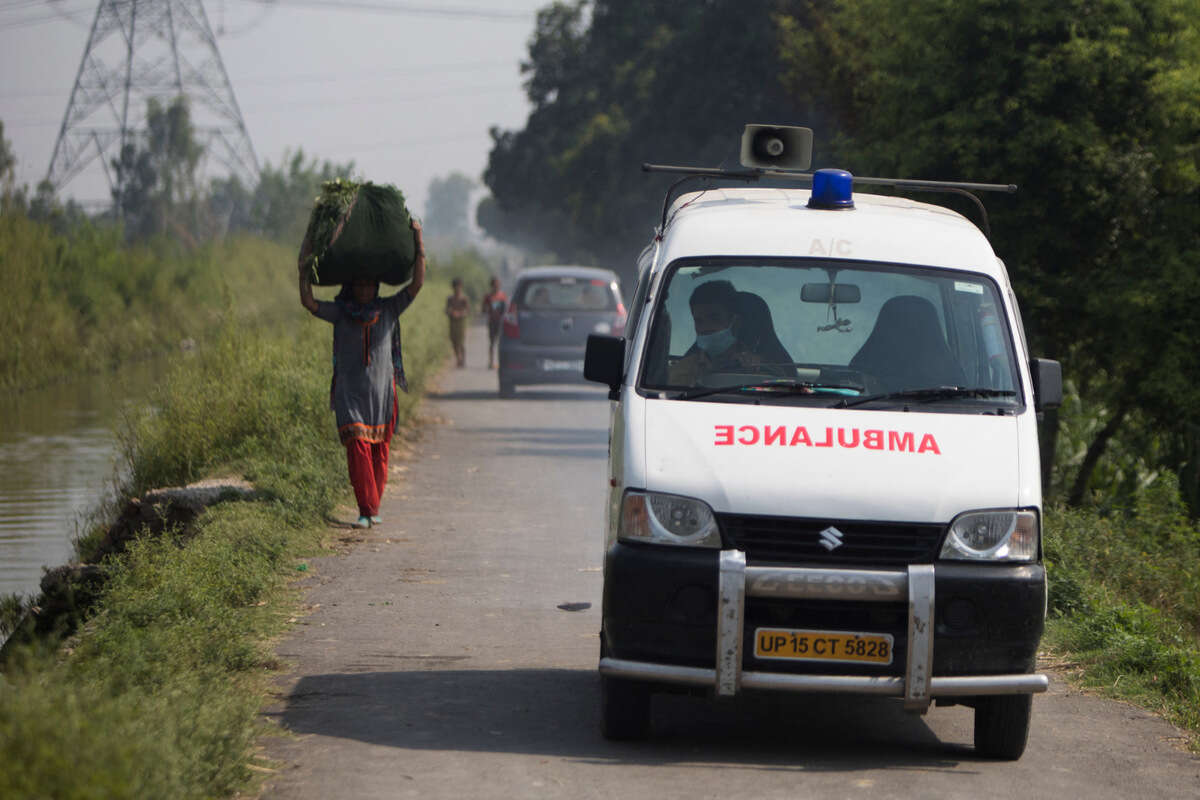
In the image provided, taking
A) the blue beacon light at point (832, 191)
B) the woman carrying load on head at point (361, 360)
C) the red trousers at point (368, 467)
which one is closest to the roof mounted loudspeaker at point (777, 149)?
the blue beacon light at point (832, 191)

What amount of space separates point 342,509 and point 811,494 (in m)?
6.96

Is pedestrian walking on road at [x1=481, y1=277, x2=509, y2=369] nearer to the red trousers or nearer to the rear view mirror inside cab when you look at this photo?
the red trousers

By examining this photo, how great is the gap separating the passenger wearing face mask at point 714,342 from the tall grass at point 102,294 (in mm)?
13188

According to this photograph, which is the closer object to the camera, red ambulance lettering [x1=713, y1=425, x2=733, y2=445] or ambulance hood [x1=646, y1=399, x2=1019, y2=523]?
ambulance hood [x1=646, y1=399, x2=1019, y2=523]

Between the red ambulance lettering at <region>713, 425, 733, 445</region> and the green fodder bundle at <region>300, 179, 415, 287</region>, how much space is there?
543cm

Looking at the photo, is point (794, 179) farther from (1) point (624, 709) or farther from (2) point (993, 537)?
(1) point (624, 709)

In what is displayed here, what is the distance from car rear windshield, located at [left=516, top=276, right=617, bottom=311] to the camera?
955 inches

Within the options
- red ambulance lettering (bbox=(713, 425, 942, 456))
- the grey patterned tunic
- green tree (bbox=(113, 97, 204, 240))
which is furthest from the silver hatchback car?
green tree (bbox=(113, 97, 204, 240))

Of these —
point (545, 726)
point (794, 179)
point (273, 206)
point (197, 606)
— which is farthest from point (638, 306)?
point (273, 206)

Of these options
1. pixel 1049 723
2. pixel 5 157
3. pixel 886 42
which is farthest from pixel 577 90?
pixel 1049 723

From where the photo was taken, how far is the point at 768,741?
6.63 meters

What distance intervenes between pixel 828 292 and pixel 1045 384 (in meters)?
0.97

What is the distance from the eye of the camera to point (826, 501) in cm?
596

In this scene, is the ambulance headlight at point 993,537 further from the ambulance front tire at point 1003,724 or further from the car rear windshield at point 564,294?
the car rear windshield at point 564,294
